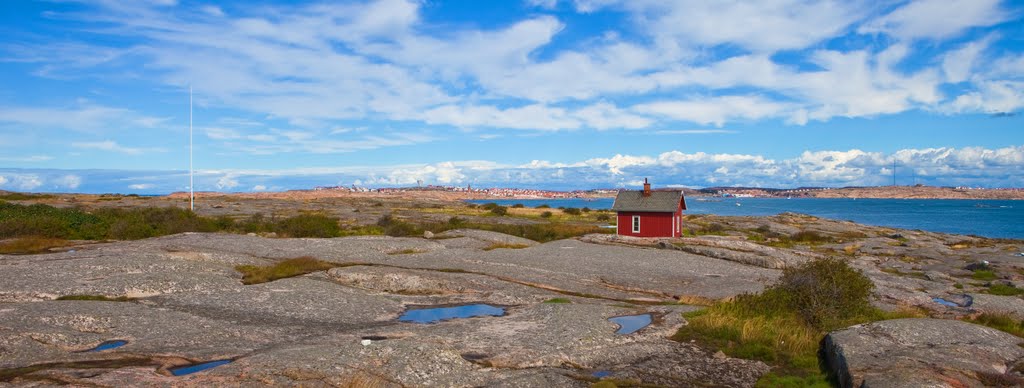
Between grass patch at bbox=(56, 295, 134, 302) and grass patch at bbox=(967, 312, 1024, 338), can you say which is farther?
grass patch at bbox=(56, 295, 134, 302)

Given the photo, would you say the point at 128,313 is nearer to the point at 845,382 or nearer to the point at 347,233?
the point at 845,382

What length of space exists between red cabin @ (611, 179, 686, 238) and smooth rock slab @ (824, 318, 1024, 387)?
29683 millimetres

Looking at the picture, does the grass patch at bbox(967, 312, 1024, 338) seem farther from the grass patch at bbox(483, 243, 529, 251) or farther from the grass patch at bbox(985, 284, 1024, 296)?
the grass patch at bbox(483, 243, 529, 251)

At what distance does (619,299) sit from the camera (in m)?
24.3

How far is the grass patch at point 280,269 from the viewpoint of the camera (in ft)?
83.8

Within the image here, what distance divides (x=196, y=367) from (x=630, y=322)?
38.9ft

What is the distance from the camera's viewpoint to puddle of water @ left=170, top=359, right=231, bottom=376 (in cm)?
1287

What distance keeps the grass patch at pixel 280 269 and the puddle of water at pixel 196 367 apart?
11582mm

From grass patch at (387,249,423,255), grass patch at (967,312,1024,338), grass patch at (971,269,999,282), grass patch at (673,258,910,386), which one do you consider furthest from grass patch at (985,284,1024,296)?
grass patch at (387,249,423,255)

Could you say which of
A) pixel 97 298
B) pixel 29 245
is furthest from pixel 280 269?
pixel 29 245

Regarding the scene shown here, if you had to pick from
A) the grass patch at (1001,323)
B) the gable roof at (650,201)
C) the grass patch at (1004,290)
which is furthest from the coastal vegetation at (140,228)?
the grass patch at (1001,323)

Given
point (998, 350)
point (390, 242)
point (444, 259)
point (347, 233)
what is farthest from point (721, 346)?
point (347, 233)

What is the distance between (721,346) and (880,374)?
4.37 metres

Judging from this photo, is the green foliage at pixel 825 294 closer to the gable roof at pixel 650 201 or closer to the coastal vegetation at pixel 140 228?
the gable roof at pixel 650 201
